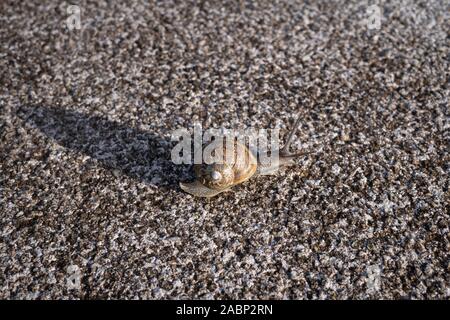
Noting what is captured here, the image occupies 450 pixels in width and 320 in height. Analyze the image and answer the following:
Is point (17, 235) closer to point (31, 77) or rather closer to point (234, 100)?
point (31, 77)

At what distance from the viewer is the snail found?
2416 mm

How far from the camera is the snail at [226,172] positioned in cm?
242

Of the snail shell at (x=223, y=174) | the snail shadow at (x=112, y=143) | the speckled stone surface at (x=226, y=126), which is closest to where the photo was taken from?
the speckled stone surface at (x=226, y=126)

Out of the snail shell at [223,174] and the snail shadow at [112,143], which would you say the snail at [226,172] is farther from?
the snail shadow at [112,143]

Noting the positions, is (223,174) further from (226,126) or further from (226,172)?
(226,126)

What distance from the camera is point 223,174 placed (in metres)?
2.42

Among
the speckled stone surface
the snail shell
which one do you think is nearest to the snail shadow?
the speckled stone surface

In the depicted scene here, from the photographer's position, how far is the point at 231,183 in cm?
247

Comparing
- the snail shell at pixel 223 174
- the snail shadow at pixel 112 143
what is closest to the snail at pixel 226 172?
the snail shell at pixel 223 174

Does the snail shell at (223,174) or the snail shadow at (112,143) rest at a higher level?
the snail shell at (223,174)

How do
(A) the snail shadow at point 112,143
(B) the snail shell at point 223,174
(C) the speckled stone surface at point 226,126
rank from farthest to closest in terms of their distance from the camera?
(A) the snail shadow at point 112,143
(B) the snail shell at point 223,174
(C) the speckled stone surface at point 226,126

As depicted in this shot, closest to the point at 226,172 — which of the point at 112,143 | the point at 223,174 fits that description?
the point at 223,174

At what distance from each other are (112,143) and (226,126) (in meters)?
0.66
